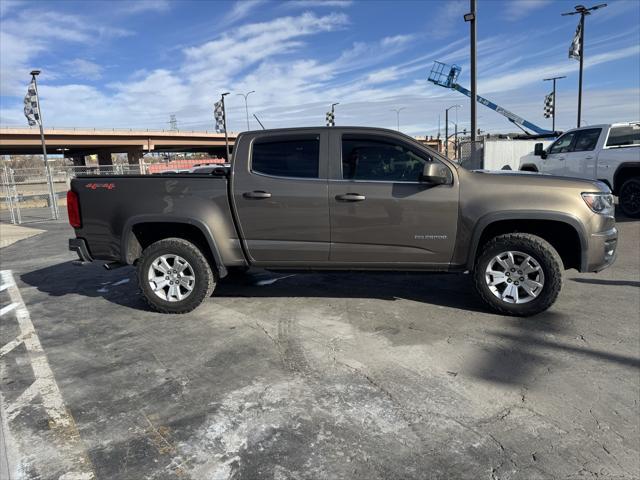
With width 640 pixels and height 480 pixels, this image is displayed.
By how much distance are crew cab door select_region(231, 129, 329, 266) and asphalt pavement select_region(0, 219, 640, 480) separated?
0.69 metres

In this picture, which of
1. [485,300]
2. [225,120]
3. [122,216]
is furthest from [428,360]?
[225,120]

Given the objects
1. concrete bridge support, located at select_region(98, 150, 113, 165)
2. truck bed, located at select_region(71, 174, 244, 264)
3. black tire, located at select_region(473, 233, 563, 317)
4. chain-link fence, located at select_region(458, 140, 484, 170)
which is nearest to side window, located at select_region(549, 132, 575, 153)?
chain-link fence, located at select_region(458, 140, 484, 170)

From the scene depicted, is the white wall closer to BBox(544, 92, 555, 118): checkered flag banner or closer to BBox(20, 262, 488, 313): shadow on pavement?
BBox(20, 262, 488, 313): shadow on pavement

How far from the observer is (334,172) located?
489 centimetres

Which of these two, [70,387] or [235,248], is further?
[235,248]

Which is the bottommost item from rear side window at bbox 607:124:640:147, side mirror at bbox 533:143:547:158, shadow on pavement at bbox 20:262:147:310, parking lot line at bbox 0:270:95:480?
parking lot line at bbox 0:270:95:480

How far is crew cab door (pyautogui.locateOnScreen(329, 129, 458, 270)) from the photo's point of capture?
4.76 meters

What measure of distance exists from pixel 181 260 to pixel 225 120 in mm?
44043

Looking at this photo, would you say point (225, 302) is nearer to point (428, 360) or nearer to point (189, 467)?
point (428, 360)

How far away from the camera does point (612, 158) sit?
10.1 m

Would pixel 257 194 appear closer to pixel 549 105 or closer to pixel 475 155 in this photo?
pixel 475 155

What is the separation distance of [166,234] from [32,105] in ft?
68.2

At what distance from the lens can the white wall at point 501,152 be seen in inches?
751

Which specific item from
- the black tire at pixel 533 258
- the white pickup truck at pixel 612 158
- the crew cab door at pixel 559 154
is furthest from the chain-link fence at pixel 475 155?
the black tire at pixel 533 258
